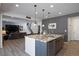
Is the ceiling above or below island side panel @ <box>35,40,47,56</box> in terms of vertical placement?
above

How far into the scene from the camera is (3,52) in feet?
5.76

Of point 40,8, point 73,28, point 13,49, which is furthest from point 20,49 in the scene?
point 73,28

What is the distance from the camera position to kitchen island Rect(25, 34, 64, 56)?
174 cm

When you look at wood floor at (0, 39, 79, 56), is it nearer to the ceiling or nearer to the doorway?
the doorway

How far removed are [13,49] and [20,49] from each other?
0.13m

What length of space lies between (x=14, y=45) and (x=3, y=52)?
25 centimetres

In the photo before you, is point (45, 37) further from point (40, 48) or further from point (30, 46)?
point (30, 46)

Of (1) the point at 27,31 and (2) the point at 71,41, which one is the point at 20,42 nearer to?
(1) the point at 27,31

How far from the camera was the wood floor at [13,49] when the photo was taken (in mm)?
1740

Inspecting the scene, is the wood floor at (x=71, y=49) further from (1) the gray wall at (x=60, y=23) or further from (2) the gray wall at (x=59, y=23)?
(2) the gray wall at (x=59, y=23)

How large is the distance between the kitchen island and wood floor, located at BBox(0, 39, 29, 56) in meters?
0.10

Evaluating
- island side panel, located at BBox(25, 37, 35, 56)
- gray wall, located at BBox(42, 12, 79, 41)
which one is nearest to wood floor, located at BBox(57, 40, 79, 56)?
gray wall, located at BBox(42, 12, 79, 41)

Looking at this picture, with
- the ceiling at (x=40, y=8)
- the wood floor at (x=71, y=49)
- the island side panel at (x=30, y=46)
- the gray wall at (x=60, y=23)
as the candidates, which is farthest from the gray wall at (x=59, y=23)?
the island side panel at (x=30, y=46)

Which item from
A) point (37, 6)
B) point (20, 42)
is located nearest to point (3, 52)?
point (20, 42)
